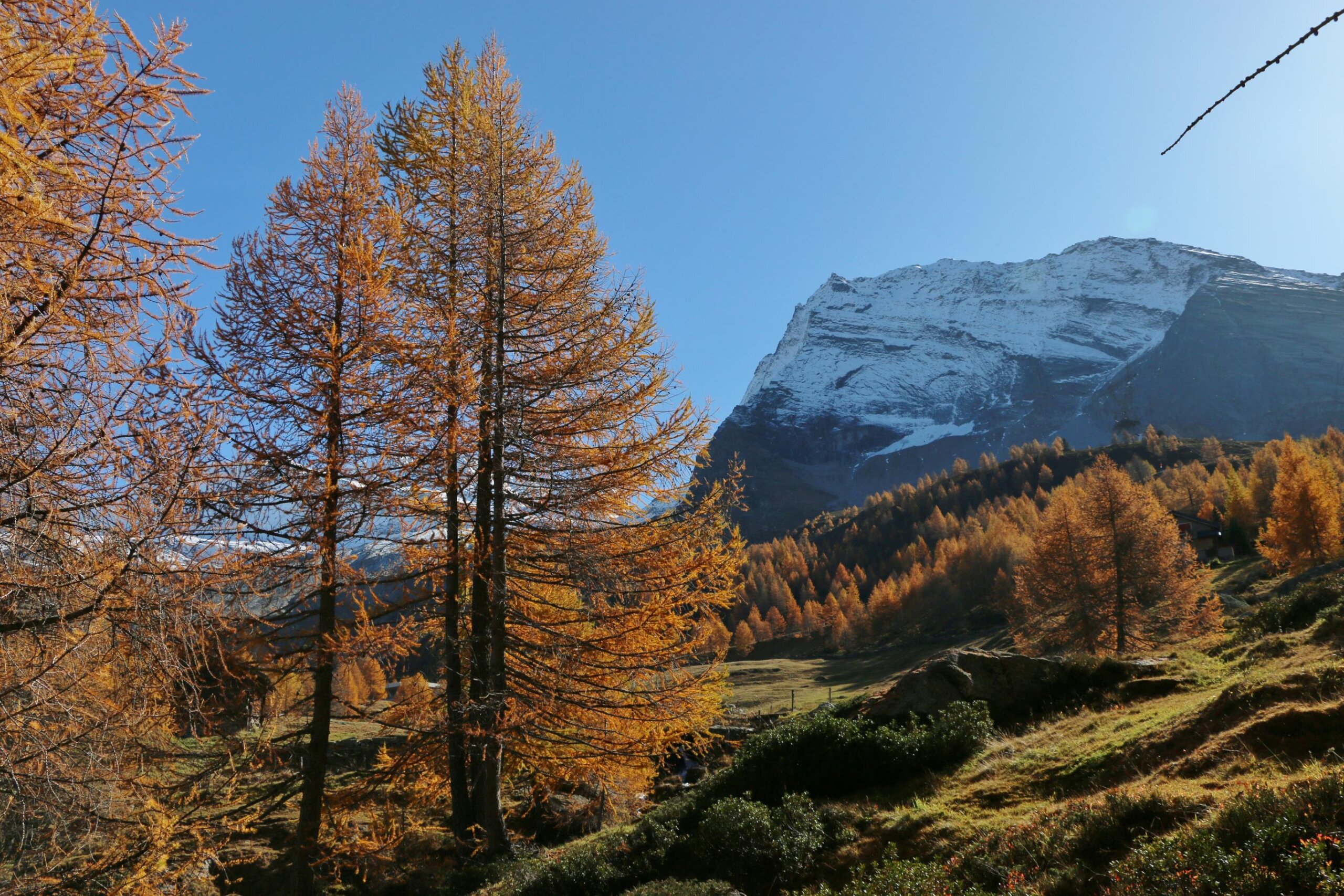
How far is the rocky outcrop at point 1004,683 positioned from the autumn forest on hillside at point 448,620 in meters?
0.08

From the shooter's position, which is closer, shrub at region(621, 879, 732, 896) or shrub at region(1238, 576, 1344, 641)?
shrub at region(621, 879, 732, 896)

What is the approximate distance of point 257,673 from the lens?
830cm

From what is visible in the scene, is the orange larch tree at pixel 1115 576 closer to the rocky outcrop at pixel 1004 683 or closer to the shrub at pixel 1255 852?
the rocky outcrop at pixel 1004 683

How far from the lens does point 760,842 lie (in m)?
7.98

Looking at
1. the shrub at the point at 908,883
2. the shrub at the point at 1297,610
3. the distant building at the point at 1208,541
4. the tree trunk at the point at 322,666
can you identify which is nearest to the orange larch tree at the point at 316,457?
the tree trunk at the point at 322,666

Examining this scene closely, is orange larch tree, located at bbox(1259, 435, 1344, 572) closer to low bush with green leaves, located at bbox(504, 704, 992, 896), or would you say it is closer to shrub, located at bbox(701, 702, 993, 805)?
shrub, located at bbox(701, 702, 993, 805)

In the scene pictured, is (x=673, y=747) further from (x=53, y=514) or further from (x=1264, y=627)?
(x=1264, y=627)

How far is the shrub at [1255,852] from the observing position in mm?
4012

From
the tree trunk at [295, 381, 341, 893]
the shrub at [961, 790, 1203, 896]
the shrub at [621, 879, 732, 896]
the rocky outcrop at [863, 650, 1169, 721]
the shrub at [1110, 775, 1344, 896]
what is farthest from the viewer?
the rocky outcrop at [863, 650, 1169, 721]

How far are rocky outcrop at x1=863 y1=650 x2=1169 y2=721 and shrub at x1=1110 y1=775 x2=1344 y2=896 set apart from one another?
589 cm

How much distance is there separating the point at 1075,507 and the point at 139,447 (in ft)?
118

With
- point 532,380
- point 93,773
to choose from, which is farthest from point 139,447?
point 532,380

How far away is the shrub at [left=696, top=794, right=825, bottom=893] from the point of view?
7668 millimetres

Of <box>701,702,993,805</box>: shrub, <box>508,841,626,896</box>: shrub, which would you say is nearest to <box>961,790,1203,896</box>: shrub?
<box>701,702,993,805</box>: shrub
